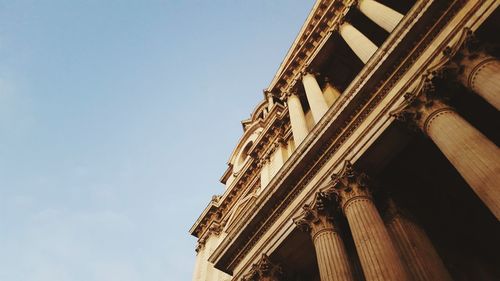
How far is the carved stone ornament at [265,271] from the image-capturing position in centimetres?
1255

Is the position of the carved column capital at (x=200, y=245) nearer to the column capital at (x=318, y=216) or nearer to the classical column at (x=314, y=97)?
the classical column at (x=314, y=97)

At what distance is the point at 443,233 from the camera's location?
1143 centimetres

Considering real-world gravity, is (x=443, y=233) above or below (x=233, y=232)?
below

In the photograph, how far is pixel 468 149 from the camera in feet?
27.3

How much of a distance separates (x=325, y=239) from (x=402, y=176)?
3.29 metres

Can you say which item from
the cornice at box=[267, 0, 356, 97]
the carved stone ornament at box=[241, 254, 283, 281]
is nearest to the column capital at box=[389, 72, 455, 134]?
the carved stone ornament at box=[241, 254, 283, 281]

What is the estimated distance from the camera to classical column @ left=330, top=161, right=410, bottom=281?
8445 millimetres

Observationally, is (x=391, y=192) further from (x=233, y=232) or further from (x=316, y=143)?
(x=233, y=232)

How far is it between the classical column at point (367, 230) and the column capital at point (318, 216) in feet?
1.41

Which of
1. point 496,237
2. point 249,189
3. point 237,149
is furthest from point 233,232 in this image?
point 237,149

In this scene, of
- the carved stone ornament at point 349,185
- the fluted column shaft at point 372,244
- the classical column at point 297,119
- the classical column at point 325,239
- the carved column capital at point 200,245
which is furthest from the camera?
the carved column capital at point 200,245

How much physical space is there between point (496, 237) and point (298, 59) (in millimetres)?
15483

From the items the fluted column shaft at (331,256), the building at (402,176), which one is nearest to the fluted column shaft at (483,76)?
the building at (402,176)

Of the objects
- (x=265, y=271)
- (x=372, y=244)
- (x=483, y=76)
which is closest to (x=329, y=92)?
(x=265, y=271)
